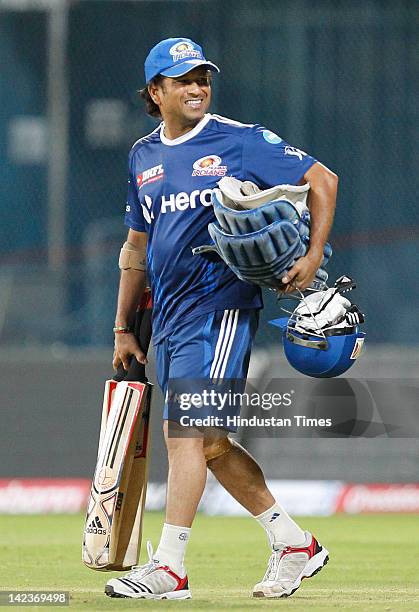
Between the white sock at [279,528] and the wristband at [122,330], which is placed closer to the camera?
the white sock at [279,528]

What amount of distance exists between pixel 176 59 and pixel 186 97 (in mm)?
165

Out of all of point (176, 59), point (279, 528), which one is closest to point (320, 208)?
point (176, 59)

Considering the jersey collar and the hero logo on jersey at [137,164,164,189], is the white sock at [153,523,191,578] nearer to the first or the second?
the hero logo on jersey at [137,164,164,189]

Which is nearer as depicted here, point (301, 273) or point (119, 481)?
point (301, 273)

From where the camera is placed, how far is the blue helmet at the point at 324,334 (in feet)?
19.0

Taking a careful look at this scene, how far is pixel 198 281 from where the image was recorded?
5.86 m

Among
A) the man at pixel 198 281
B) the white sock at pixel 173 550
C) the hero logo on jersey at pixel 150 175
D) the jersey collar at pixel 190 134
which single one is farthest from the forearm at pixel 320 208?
the white sock at pixel 173 550

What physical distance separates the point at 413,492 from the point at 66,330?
123 inches

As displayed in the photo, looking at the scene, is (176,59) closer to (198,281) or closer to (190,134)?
(190,134)

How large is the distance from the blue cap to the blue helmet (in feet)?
3.51

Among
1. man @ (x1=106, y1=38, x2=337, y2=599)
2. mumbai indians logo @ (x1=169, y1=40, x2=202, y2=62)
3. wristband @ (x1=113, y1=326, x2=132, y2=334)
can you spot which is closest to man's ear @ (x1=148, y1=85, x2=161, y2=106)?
man @ (x1=106, y1=38, x2=337, y2=599)

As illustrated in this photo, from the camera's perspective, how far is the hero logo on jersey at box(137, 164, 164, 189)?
19.4 ft

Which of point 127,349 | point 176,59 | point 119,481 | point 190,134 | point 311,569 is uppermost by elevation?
point 176,59

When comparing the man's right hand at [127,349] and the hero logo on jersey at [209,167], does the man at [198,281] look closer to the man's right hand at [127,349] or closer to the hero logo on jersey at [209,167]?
the hero logo on jersey at [209,167]
